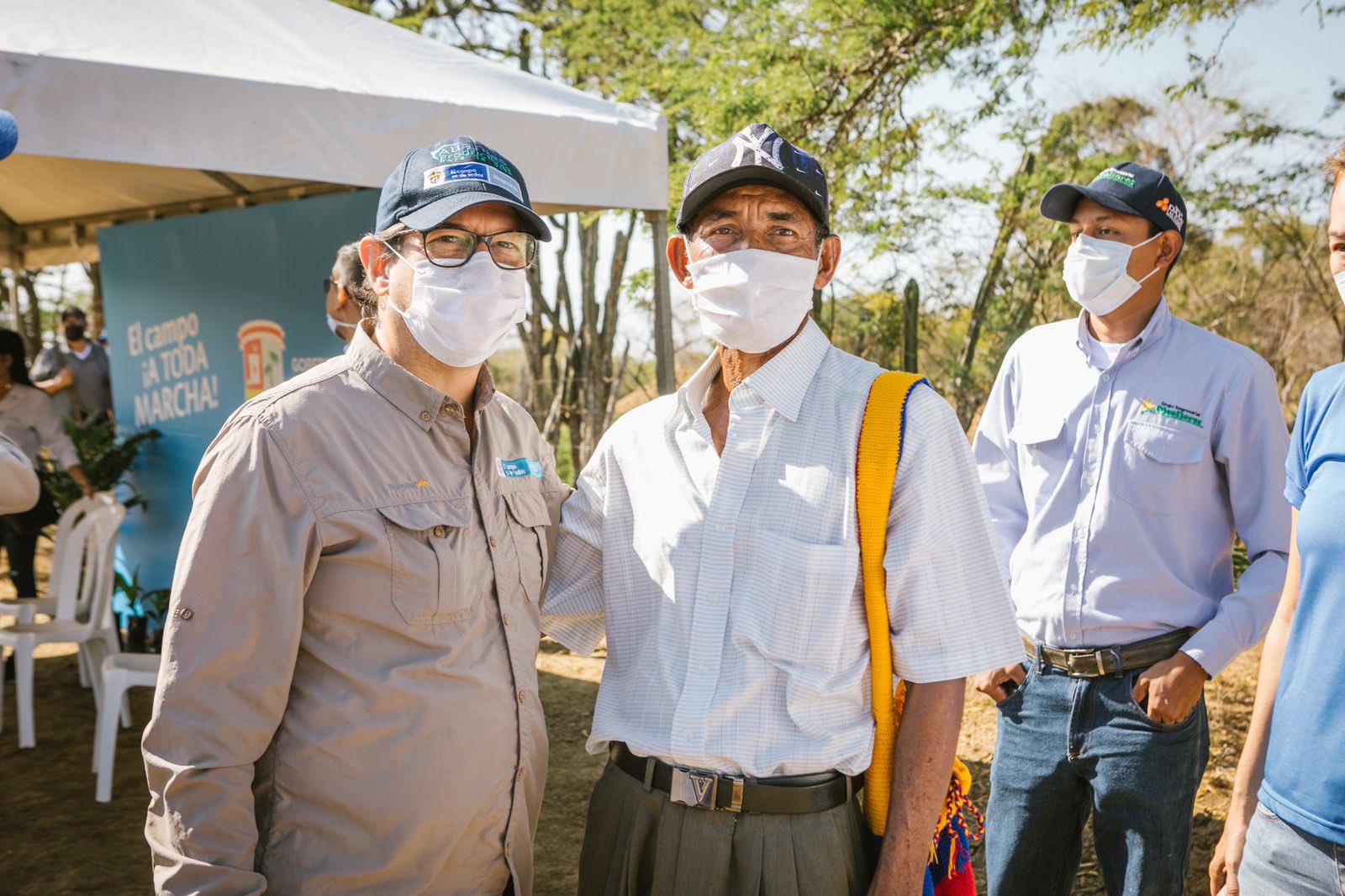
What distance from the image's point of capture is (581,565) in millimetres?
2125

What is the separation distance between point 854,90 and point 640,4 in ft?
9.49

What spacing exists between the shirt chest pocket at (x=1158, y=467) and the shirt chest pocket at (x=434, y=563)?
165cm

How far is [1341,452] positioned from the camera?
1737 mm

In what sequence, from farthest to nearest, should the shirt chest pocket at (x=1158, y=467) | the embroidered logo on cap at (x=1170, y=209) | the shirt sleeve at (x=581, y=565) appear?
the embroidered logo on cap at (x=1170, y=209), the shirt chest pocket at (x=1158, y=467), the shirt sleeve at (x=581, y=565)

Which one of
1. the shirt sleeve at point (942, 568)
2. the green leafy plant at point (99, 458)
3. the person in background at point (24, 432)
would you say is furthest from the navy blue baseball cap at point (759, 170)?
the person in background at point (24, 432)

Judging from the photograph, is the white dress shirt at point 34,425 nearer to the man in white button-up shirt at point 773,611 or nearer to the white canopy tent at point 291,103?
the white canopy tent at point 291,103

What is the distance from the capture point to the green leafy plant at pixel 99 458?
21.0 feet

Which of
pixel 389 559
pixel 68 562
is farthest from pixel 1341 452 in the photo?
pixel 68 562

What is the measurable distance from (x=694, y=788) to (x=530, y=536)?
0.59 meters

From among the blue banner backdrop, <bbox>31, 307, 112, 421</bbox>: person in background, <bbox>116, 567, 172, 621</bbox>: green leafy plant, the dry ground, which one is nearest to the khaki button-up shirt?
the dry ground

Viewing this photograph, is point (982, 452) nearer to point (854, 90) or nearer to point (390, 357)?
point (390, 357)

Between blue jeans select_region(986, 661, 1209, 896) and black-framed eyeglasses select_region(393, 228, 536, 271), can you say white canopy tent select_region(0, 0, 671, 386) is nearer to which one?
black-framed eyeglasses select_region(393, 228, 536, 271)

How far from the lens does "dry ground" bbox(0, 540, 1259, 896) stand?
396 cm

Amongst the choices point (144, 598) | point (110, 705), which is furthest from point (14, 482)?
point (144, 598)
